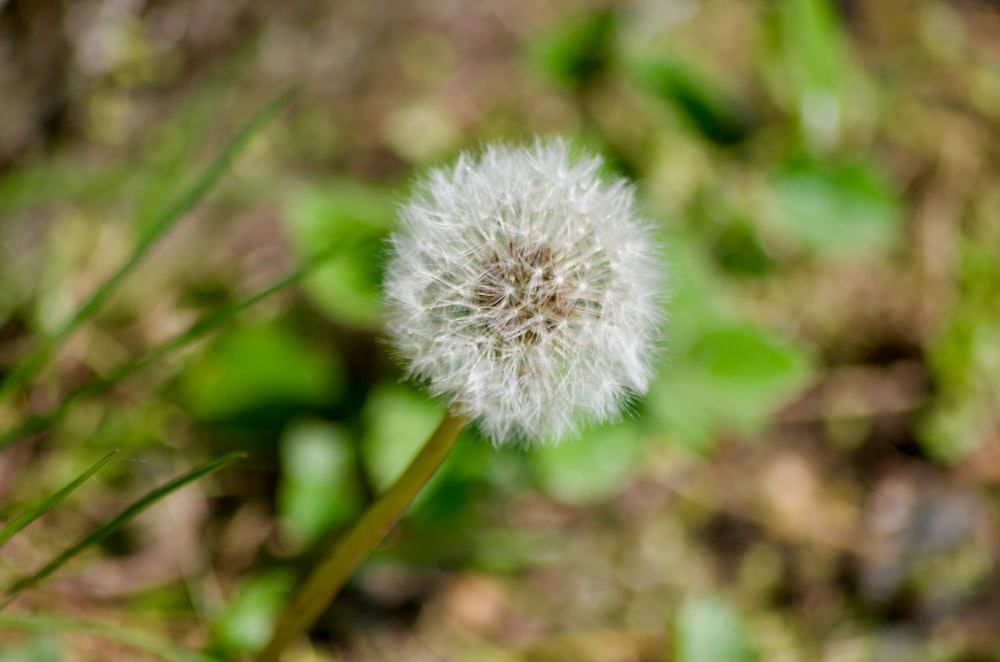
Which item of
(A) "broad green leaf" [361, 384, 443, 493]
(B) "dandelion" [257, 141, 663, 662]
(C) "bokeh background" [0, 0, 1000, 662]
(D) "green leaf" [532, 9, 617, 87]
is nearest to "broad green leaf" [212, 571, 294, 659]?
(C) "bokeh background" [0, 0, 1000, 662]

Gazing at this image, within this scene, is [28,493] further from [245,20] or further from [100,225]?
[245,20]

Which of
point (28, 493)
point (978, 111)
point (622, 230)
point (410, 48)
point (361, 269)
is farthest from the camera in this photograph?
point (978, 111)

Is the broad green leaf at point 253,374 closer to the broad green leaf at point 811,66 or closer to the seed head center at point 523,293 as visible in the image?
the seed head center at point 523,293

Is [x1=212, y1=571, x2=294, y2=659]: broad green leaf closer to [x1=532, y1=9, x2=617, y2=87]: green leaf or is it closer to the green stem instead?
the green stem

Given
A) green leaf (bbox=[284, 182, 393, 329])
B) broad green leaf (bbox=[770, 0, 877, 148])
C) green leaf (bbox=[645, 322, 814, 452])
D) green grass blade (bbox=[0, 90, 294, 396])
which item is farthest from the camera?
broad green leaf (bbox=[770, 0, 877, 148])

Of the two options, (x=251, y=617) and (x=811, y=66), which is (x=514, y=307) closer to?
(x=251, y=617)

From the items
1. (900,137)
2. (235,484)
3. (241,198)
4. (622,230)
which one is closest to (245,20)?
(241,198)

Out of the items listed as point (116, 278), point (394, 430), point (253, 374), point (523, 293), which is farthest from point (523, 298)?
point (253, 374)
